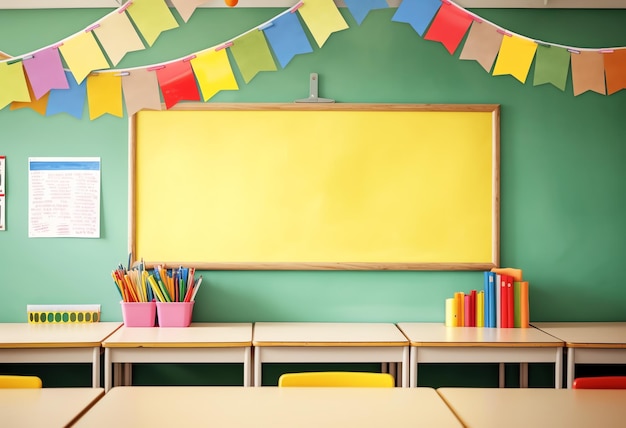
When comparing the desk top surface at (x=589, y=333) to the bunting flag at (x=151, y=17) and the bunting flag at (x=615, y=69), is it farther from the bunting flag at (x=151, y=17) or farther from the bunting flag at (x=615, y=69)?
the bunting flag at (x=151, y=17)

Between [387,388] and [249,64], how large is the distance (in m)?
1.94

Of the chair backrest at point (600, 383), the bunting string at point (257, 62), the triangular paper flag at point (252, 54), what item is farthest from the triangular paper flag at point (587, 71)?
the chair backrest at point (600, 383)

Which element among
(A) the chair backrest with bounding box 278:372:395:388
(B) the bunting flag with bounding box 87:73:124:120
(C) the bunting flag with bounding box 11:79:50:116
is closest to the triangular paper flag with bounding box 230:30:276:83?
(B) the bunting flag with bounding box 87:73:124:120

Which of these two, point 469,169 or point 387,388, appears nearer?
point 387,388

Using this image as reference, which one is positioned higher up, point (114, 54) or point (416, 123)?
point (114, 54)

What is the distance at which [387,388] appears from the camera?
2039 mm

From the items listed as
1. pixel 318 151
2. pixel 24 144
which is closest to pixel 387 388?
pixel 318 151

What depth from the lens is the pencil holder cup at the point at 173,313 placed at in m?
3.08

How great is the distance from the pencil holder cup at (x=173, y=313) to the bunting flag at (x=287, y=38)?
1358 mm

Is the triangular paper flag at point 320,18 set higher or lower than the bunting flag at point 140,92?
higher

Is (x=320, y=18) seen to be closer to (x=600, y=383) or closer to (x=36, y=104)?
(x=36, y=104)

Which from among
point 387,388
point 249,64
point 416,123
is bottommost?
point 387,388

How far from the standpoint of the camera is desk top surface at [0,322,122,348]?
2736mm

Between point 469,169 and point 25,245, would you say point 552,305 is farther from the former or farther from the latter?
point 25,245
